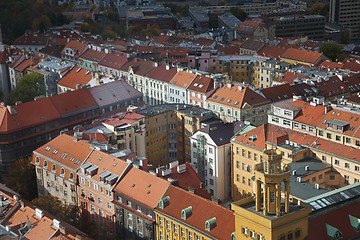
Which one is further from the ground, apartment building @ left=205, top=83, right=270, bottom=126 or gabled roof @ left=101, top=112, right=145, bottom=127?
gabled roof @ left=101, top=112, right=145, bottom=127

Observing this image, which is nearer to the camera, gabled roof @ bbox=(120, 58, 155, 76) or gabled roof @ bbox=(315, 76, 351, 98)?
gabled roof @ bbox=(315, 76, 351, 98)

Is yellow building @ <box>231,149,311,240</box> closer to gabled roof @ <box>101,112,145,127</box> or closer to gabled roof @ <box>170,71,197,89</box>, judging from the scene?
gabled roof @ <box>101,112,145,127</box>

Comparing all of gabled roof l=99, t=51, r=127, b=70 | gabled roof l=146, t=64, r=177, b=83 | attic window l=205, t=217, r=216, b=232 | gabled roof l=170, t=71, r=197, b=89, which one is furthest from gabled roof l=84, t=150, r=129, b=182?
gabled roof l=99, t=51, r=127, b=70

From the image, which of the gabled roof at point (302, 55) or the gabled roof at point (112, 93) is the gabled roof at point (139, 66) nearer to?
the gabled roof at point (112, 93)

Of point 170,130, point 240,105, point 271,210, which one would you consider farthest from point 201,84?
point 271,210

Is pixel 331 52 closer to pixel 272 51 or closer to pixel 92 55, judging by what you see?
pixel 272 51

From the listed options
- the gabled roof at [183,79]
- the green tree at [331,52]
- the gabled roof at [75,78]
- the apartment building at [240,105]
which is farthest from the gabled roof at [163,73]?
the green tree at [331,52]

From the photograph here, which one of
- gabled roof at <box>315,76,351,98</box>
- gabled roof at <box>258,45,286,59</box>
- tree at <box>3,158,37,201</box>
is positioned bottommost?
tree at <box>3,158,37,201</box>
